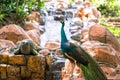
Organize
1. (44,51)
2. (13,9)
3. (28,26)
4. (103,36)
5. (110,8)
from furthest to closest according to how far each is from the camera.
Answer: (110,8) < (28,26) < (13,9) < (44,51) < (103,36)

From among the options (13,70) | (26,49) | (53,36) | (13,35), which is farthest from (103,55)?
(53,36)

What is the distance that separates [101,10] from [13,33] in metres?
9.85

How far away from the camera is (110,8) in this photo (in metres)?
17.6

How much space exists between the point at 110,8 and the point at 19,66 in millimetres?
11541

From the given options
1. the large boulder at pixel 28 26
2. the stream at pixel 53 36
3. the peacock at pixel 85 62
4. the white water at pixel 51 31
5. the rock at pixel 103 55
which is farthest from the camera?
the large boulder at pixel 28 26

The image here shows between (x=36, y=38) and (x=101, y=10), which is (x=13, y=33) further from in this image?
(x=101, y=10)

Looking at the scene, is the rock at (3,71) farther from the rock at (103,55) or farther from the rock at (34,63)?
the rock at (103,55)

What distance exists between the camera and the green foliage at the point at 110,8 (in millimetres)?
17594

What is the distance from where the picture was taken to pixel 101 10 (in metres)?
18.0

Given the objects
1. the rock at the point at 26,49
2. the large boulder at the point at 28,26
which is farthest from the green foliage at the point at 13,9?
the rock at the point at 26,49

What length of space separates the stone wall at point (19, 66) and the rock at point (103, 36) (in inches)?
60.1

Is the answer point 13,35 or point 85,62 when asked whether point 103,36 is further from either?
point 85,62

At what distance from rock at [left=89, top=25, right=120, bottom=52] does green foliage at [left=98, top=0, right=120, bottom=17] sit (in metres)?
9.76

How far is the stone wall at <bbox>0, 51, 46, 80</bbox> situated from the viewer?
22.9ft
